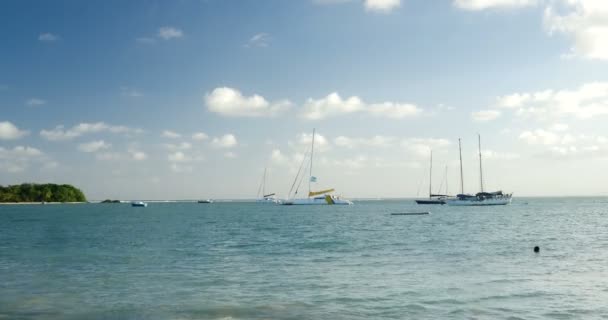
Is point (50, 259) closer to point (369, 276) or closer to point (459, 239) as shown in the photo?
point (369, 276)

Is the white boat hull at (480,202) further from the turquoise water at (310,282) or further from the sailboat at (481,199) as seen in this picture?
the turquoise water at (310,282)

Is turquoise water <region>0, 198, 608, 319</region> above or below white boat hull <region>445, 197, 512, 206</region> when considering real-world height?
below

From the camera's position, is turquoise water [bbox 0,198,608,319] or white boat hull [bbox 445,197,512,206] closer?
turquoise water [bbox 0,198,608,319]

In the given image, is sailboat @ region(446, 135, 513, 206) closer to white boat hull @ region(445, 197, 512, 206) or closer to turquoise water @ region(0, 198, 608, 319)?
white boat hull @ region(445, 197, 512, 206)

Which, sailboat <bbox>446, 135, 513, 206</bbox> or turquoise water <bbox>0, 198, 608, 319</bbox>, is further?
sailboat <bbox>446, 135, 513, 206</bbox>

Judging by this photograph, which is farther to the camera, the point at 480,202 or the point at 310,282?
the point at 480,202

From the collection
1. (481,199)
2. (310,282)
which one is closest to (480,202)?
(481,199)

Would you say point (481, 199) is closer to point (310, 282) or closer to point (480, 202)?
point (480, 202)

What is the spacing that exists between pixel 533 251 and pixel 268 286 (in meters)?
30.0

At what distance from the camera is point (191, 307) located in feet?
78.4

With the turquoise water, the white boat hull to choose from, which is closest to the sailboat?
the white boat hull

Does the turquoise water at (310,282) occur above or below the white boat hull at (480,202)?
below

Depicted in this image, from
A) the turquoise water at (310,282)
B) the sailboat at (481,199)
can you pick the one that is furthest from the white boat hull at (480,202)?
the turquoise water at (310,282)

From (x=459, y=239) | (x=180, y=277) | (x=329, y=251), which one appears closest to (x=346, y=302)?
(x=180, y=277)
